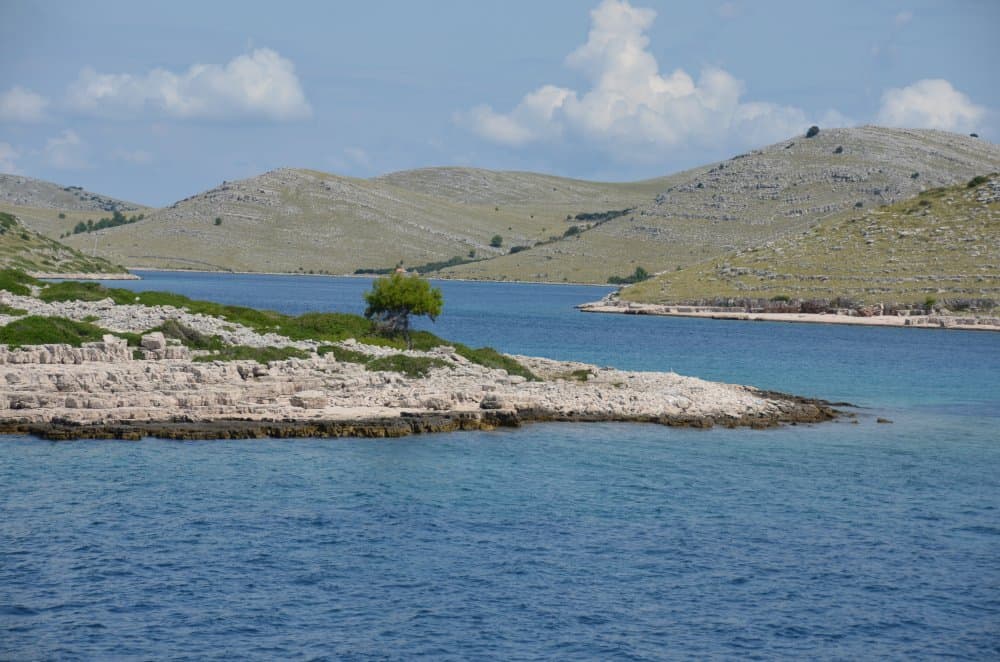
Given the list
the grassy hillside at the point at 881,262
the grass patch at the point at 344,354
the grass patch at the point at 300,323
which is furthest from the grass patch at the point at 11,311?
the grassy hillside at the point at 881,262

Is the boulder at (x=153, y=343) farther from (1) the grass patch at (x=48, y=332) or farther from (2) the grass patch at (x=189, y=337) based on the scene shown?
(1) the grass patch at (x=48, y=332)

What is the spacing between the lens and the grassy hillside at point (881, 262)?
3910 inches

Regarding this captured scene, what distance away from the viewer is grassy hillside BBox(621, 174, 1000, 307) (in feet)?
326

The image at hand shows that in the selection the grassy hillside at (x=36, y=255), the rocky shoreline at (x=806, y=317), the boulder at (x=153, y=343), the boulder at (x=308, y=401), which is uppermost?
the grassy hillside at (x=36, y=255)

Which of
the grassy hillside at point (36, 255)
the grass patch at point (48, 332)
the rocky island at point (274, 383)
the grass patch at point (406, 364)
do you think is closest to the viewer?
the rocky island at point (274, 383)

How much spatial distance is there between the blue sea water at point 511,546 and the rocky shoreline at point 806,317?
5621 centimetres

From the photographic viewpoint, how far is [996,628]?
786 inches

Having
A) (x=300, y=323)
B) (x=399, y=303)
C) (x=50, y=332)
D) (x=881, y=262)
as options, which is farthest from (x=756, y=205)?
(x=50, y=332)

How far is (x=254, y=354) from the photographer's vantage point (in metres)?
43.4

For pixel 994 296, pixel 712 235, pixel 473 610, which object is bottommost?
pixel 473 610

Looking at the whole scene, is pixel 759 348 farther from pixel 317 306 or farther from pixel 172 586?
pixel 172 586

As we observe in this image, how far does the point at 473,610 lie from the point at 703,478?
481 inches

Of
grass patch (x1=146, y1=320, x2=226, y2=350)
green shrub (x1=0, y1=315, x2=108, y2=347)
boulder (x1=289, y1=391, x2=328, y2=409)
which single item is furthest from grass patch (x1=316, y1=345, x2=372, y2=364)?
green shrub (x1=0, y1=315, x2=108, y2=347)

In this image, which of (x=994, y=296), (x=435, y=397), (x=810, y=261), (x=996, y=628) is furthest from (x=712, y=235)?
(x=996, y=628)
